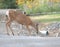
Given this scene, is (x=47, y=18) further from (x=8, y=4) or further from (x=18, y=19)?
(x=8, y=4)

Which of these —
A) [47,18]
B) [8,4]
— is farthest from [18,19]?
[8,4]

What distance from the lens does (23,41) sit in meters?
0.86

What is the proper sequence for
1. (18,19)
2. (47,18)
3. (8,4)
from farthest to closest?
(8,4)
(47,18)
(18,19)

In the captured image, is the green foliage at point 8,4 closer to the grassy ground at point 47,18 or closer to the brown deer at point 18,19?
the grassy ground at point 47,18

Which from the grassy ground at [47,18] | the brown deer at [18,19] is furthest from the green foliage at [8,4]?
the brown deer at [18,19]

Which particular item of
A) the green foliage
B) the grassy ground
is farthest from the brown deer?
the green foliage

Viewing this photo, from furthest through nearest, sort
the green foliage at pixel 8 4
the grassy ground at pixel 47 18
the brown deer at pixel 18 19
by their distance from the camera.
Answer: the green foliage at pixel 8 4
the grassy ground at pixel 47 18
the brown deer at pixel 18 19

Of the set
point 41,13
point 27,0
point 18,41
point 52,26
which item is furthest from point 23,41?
point 27,0

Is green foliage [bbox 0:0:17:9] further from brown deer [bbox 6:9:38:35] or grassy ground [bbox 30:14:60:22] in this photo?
brown deer [bbox 6:9:38:35]

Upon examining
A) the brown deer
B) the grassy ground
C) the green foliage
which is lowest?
the grassy ground

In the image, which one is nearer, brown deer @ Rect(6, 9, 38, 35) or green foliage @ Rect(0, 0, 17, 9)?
brown deer @ Rect(6, 9, 38, 35)

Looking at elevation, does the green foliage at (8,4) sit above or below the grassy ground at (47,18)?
above

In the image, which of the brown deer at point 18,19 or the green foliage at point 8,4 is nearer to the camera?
the brown deer at point 18,19

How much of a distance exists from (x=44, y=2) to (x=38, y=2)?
0.16 m
